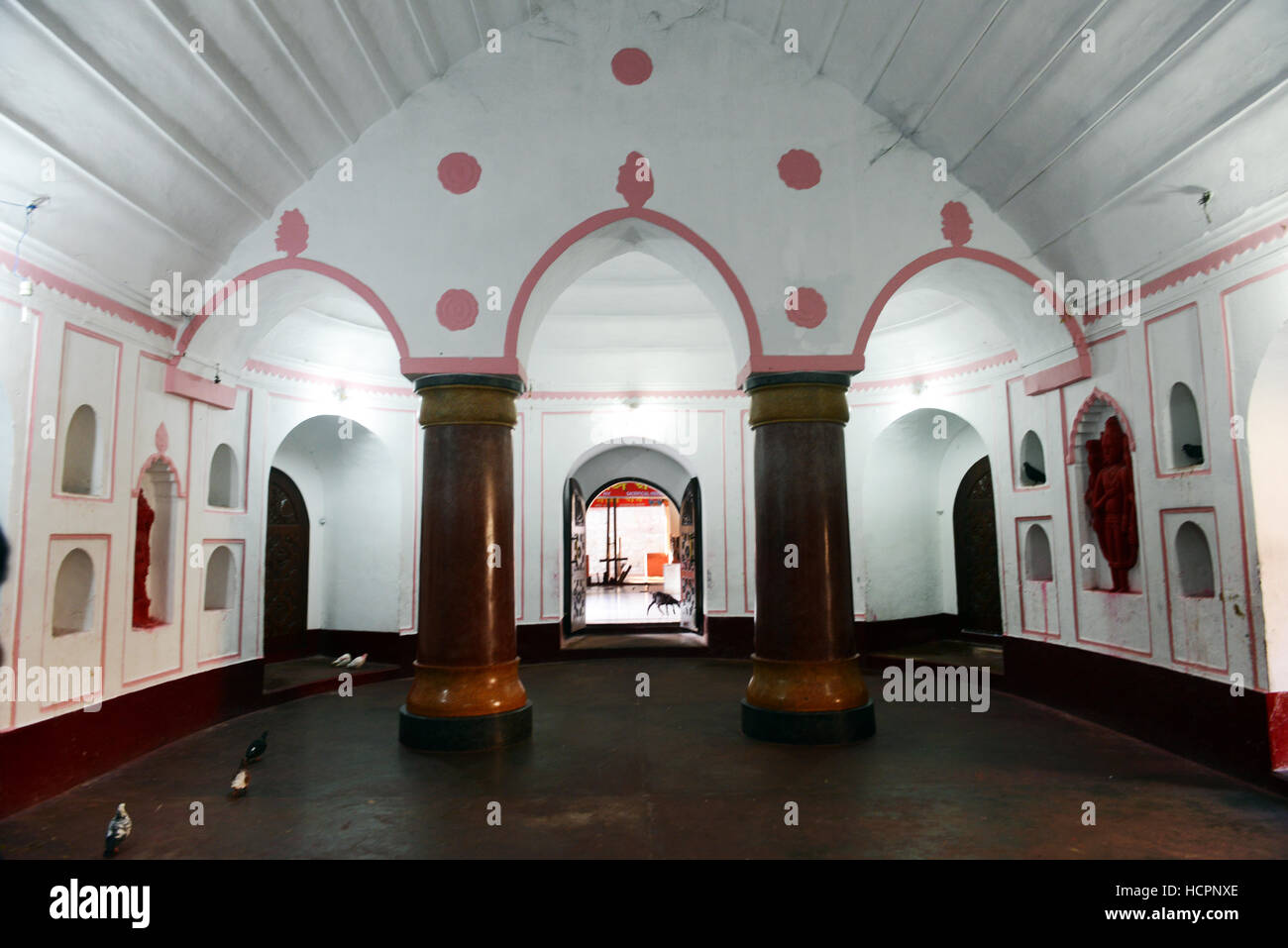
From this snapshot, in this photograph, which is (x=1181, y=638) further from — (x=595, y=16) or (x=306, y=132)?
(x=306, y=132)

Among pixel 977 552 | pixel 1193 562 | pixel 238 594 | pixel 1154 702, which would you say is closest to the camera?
pixel 1193 562

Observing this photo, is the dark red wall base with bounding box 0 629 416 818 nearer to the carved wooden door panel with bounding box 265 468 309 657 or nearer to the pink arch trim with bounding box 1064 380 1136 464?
the carved wooden door panel with bounding box 265 468 309 657

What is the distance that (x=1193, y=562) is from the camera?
582cm

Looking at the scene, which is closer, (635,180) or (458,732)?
(458,732)

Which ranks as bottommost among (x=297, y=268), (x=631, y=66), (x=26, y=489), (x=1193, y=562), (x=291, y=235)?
(x=1193, y=562)

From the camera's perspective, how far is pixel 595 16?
6738 millimetres

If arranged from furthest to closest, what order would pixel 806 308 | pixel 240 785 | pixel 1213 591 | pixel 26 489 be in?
pixel 806 308
pixel 1213 591
pixel 240 785
pixel 26 489

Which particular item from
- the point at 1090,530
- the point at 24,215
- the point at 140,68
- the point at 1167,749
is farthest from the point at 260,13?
the point at 1167,749

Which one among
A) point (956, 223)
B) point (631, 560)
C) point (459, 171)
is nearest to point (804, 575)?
point (956, 223)

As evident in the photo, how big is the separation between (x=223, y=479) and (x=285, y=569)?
246 centimetres

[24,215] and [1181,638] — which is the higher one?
[24,215]

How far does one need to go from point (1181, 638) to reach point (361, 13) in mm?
7253

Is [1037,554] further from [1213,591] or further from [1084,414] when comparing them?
[1213,591]
